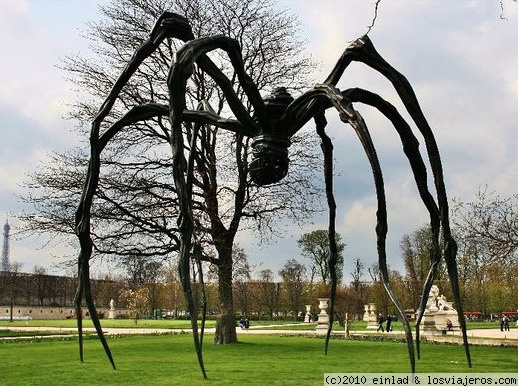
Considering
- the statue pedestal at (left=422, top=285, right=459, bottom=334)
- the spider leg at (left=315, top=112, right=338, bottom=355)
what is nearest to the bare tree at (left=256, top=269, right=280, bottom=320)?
the statue pedestal at (left=422, top=285, right=459, bottom=334)

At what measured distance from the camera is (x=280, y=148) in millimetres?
3527

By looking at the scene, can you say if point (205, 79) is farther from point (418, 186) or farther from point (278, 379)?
point (418, 186)

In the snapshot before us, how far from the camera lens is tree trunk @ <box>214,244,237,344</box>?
17.5 meters

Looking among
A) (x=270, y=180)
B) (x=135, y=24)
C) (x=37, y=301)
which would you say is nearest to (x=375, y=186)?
(x=270, y=180)

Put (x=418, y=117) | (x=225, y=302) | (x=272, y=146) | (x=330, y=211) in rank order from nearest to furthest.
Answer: (x=418, y=117) < (x=272, y=146) < (x=330, y=211) < (x=225, y=302)

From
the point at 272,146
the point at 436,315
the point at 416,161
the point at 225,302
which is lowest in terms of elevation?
the point at 436,315

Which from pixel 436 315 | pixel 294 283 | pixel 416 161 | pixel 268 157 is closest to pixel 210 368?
pixel 268 157

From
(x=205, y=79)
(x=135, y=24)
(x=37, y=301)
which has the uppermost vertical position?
(x=135, y=24)

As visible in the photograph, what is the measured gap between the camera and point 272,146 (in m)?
3.50

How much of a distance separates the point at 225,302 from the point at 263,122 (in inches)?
588

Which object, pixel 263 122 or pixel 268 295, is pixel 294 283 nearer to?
pixel 268 295

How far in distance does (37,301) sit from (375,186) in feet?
280

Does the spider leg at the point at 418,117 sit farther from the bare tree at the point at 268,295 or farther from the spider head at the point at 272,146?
the bare tree at the point at 268,295

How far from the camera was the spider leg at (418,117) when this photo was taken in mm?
3096
